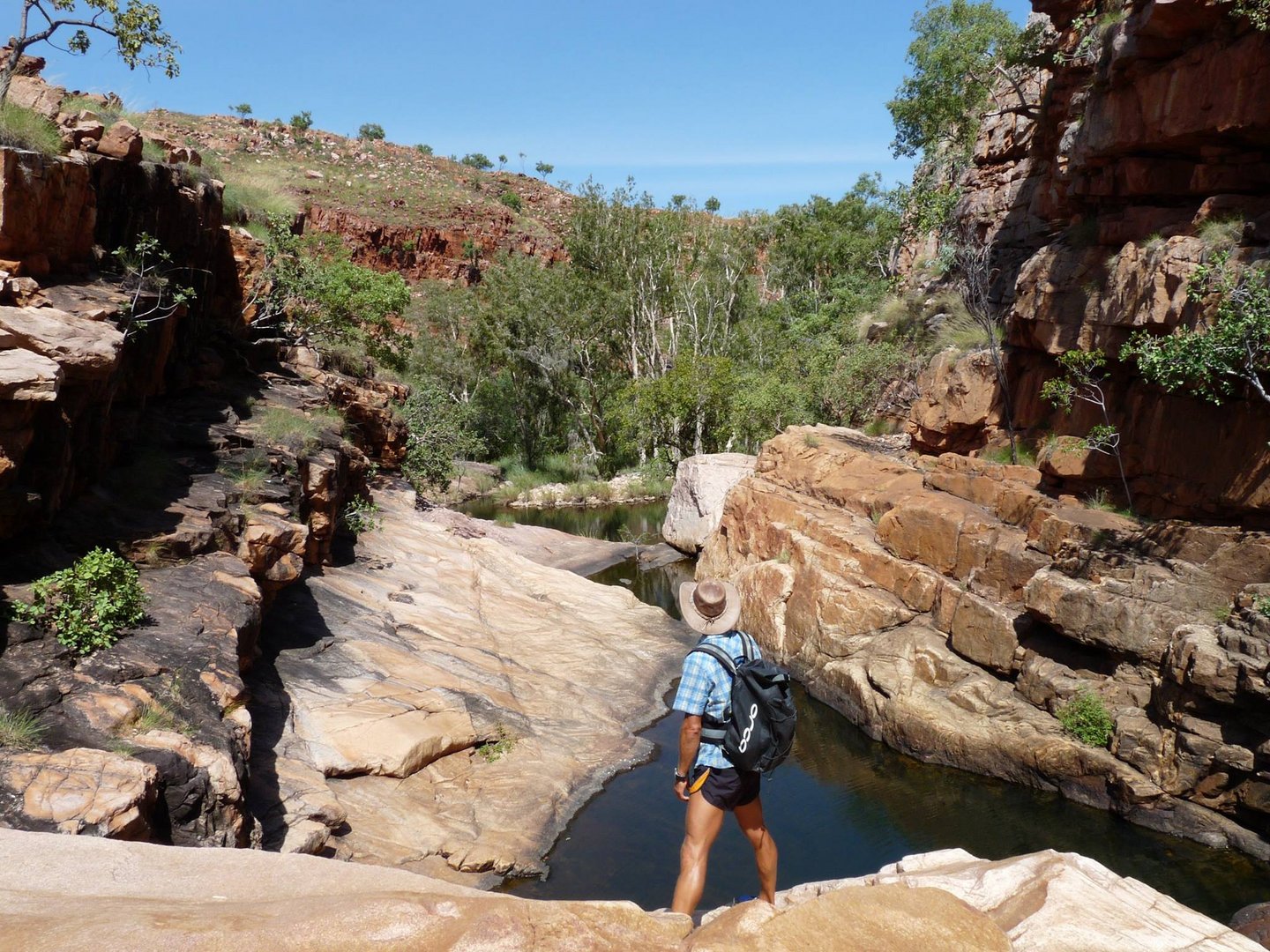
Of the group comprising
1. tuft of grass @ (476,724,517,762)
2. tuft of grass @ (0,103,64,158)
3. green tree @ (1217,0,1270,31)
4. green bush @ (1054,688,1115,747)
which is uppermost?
green tree @ (1217,0,1270,31)

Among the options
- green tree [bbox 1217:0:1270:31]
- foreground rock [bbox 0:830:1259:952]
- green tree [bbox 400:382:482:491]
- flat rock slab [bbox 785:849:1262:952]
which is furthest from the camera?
green tree [bbox 400:382:482:491]

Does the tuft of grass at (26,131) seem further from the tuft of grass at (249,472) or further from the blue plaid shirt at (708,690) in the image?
the blue plaid shirt at (708,690)

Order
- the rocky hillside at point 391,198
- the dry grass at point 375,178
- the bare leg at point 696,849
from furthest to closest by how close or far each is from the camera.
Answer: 1. the dry grass at point 375,178
2. the rocky hillside at point 391,198
3. the bare leg at point 696,849

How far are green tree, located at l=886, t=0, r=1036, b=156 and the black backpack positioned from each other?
2443 cm

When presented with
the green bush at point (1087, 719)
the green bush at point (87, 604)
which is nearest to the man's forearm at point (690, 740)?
the green bush at point (87, 604)

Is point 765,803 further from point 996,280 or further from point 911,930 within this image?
point 996,280

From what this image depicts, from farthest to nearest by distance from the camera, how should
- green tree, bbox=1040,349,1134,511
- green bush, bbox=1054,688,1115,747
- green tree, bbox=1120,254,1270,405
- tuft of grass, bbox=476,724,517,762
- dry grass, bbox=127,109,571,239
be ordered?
dry grass, bbox=127,109,571,239 < green tree, bbox=1040,349,1134,511 < green bush, bbox=1054,688,1115,747 < tuft of grass, bbox=476,724,517,762 < green tree, bbox=1120,254,1270,405

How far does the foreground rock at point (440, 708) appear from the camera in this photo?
930 centimetres

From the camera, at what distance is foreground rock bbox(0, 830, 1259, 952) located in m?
3.68

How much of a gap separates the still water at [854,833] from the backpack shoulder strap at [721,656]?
204 inches

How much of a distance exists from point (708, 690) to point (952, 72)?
2847cm

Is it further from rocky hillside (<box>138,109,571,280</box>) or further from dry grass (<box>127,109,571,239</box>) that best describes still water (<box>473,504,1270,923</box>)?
rocky hillside (<box>138,109,571,280</box>)

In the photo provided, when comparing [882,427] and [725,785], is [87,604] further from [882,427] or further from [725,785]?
[882,427]

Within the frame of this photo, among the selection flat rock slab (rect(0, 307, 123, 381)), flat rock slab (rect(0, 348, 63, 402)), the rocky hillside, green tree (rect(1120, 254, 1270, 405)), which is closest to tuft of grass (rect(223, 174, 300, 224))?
flat rock slab (rect(0, 307, 123, 381))
